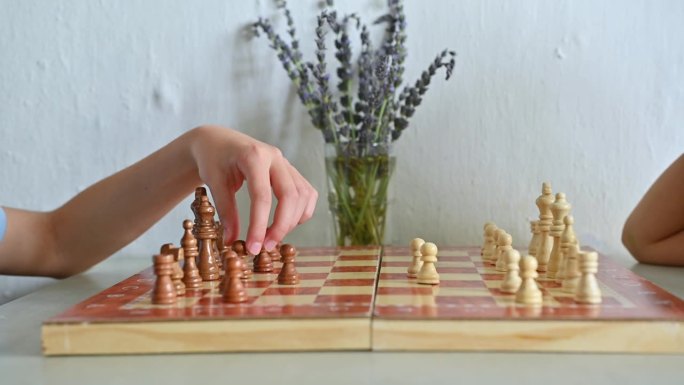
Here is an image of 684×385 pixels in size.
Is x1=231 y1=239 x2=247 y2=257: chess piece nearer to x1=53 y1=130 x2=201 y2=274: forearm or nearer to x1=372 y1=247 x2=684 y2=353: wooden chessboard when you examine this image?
x1=53 y1=130 x2=201 y2=274: forearm

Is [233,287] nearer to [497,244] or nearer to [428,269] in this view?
[428,269]

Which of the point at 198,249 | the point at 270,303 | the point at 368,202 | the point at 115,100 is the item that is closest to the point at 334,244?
the point at 368,202

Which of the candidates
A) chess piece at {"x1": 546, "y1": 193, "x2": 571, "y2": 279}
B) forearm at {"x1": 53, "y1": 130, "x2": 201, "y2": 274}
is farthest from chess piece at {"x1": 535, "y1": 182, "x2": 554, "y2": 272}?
forearm at {"x1": 53, "y1": 130, "x2": 201, "y2": 274}

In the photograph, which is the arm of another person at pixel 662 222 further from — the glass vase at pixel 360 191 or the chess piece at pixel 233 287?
the chess piece at pixel 233 287

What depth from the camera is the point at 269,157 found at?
1.07 metres

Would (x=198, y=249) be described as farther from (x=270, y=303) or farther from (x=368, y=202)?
(x=368, y=202)

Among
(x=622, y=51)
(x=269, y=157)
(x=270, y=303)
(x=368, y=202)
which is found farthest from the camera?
(x=622, y=51)

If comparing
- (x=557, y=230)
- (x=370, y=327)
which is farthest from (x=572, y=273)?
(x=370, y=327)

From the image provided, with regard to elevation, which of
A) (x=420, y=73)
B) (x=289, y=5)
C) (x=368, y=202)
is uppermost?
(x=289, y=5)

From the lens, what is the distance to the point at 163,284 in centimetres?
89

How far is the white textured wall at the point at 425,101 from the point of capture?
1.60 metres

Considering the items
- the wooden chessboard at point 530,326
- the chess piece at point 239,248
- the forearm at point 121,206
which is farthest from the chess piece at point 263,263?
the wooden chessboard at point 530,326

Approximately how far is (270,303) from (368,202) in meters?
0.63

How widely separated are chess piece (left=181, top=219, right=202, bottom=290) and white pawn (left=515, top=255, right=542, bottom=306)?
0.45m
